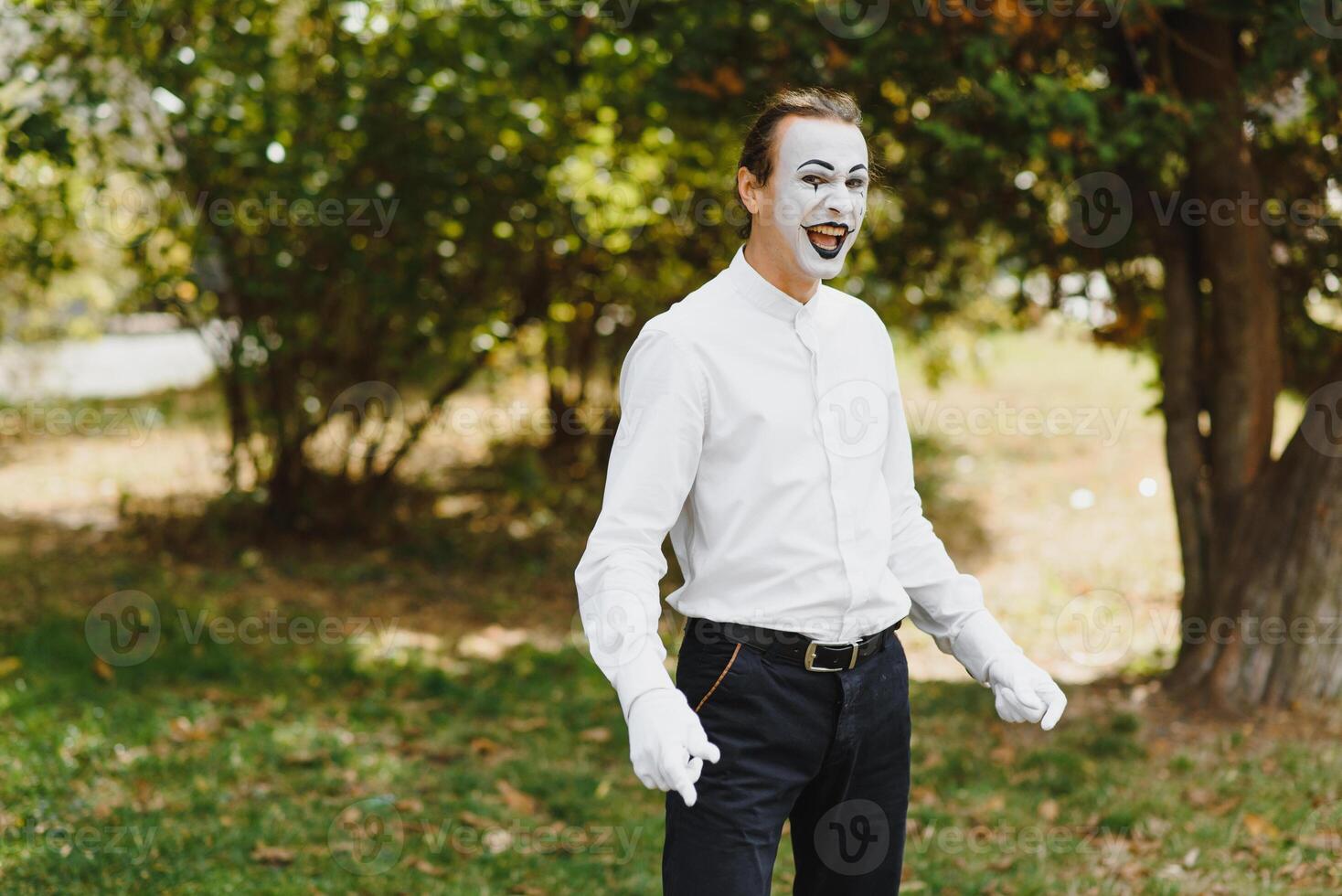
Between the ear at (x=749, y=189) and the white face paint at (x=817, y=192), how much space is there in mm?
57

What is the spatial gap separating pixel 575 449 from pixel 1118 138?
20.0 ft

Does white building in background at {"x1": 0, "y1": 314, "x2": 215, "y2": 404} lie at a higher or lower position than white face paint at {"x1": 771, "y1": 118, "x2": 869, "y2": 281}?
lower

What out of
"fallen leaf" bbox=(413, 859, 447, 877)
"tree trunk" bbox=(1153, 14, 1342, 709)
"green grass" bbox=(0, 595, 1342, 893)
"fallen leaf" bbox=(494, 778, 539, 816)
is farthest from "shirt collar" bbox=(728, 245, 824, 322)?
"tree trunk" bbox=(1153, 14, 1342, 709)

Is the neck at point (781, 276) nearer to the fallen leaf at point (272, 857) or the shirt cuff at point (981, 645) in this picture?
the shirt cuff at point (981, 645)

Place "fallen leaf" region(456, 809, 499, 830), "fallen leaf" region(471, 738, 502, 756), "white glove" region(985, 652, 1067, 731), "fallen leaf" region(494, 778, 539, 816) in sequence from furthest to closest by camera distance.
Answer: "fallen leaf" region(471, 738, 502, 756), "fallen leaf" region(494, 778, 539, 816), "fallen leaf" region(456, 809, 499, 830), "white glove" region(985, 652, 1067, 731)

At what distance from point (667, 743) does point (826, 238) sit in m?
0.97

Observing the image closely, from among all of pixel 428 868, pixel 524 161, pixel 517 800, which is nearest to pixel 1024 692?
pixel 428 868

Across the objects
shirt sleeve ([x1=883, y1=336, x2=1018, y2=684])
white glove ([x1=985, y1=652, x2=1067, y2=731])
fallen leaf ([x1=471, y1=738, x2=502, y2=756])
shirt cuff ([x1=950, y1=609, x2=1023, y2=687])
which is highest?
shirt sleeve ([x1=883, y1=336, x2=1018, y2=684])

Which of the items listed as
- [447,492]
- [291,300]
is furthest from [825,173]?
[447,492]

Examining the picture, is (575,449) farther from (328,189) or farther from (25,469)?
(25,469)

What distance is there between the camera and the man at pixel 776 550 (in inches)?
88.1

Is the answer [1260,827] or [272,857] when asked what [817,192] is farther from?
[1260,827]

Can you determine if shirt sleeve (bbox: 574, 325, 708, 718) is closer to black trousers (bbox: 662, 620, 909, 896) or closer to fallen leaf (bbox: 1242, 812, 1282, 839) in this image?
black trousers (bbox: 662, 620, 909, 896)

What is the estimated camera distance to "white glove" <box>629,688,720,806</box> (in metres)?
2.02
